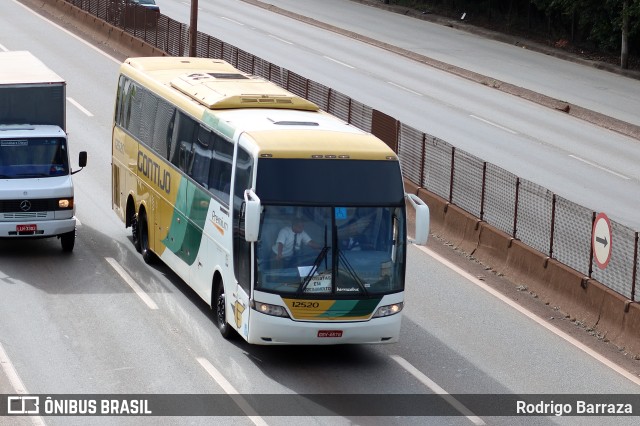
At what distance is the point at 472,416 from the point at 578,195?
45.6ft

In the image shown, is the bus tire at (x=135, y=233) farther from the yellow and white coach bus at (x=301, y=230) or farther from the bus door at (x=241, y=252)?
the bus door at (x=241, y=252)

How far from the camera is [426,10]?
62344mm

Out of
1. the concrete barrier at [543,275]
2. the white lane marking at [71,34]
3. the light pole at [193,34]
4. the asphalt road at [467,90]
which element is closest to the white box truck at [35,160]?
the concrete barrier at [543,275]

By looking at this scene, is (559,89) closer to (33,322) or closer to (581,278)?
(581,278)

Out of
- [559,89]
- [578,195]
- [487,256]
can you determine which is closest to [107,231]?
[487,256]

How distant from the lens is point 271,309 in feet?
51.0

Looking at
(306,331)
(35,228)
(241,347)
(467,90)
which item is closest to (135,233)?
(35,228)

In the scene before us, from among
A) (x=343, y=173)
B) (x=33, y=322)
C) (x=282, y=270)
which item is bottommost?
(x=33, y=322)

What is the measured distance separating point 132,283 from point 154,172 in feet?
6.83

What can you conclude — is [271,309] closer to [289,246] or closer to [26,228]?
[289,246]

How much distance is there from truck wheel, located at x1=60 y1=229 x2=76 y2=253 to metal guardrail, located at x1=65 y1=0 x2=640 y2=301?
727 centimetres

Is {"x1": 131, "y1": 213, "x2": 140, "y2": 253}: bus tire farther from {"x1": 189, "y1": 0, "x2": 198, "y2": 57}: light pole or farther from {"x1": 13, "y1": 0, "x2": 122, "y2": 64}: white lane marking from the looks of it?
{"x1": 13, "y1": 0, "x2": 122, "y2": 64}: white lane marking

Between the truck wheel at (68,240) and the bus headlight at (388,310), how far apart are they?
7216mm

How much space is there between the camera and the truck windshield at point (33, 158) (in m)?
20.8
